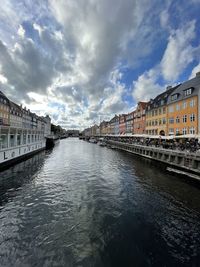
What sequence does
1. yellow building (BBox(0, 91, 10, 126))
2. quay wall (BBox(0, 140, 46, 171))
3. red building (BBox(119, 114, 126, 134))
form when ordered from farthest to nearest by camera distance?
red building (BBox(119, 114, 126, 134)), yellow building (BBox(0, 91, 10, 126)), quay wall (BBox(0, 140, 46, 171))

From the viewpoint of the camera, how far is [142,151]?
38.8 meters

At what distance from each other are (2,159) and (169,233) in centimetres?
2093

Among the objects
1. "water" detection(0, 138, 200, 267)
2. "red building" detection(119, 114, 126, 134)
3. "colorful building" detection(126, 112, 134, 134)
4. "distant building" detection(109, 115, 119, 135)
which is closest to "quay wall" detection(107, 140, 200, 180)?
"water" detection(0, 138, 200, 267)

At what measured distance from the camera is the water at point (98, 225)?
6.57 m

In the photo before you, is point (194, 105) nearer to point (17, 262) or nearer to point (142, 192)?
point (142, 192)

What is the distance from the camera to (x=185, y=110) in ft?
131

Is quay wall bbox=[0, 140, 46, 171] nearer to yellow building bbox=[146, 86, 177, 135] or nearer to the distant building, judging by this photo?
yellow building bbox=[146, 86, 177, 135]

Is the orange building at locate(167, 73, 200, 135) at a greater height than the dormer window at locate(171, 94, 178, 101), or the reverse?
the dormer window at locate(171, 94, 178, 101)

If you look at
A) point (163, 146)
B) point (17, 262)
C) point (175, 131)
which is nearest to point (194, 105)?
point (175, 131)

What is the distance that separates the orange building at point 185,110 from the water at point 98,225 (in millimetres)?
26263

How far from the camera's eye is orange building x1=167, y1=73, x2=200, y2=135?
120ft

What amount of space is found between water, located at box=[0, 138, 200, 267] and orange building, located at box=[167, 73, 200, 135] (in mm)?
26263

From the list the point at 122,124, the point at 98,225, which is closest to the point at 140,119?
the point at 122,124

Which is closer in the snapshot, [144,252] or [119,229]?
[144,252]
